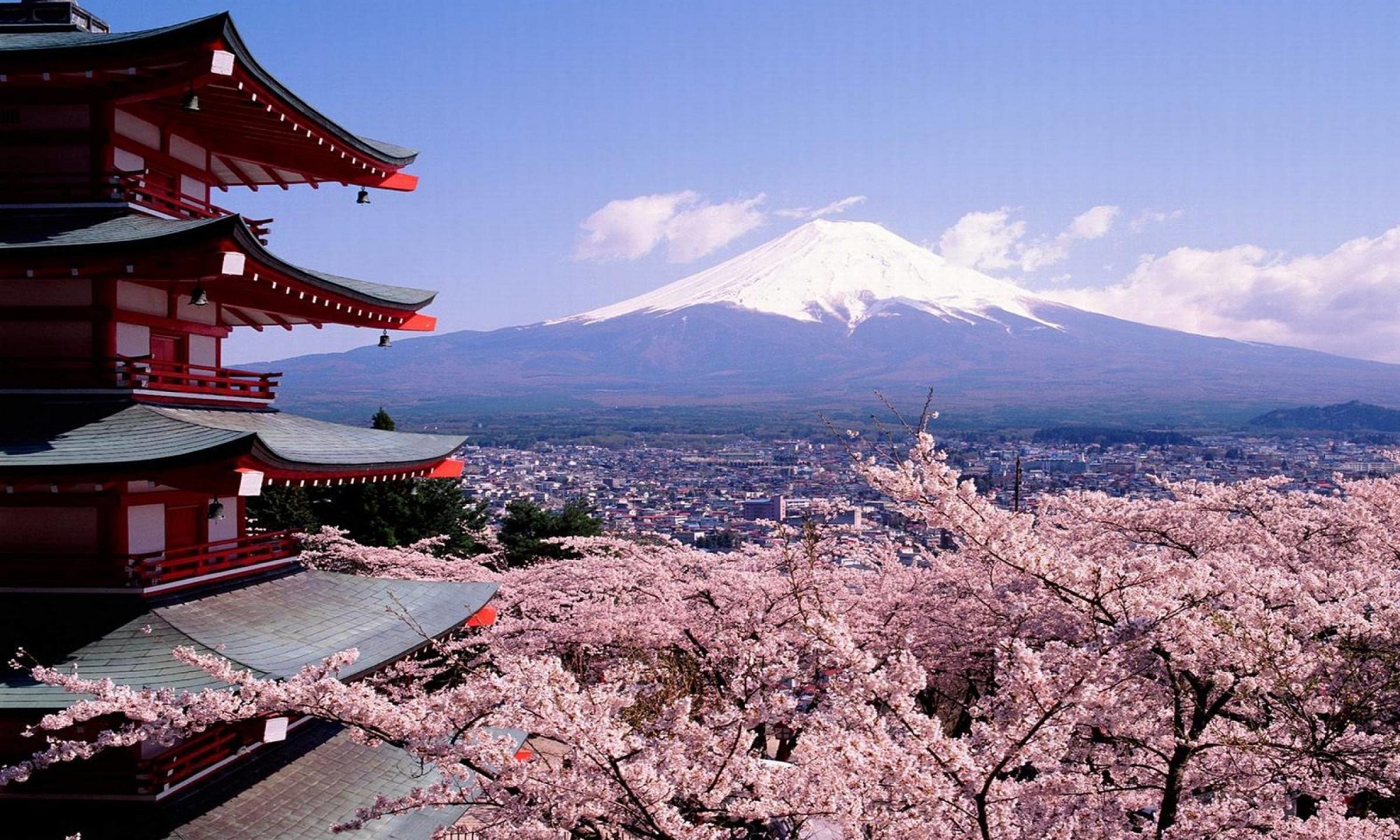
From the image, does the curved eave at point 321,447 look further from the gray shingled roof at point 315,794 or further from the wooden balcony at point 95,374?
the gray shingled roof at point 315,794

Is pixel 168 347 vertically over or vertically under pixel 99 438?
over

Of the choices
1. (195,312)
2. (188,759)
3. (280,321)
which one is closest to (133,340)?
(195,312)

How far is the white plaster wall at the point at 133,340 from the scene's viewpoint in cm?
624

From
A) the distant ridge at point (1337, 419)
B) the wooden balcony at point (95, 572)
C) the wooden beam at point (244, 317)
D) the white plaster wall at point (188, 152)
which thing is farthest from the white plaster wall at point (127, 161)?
the distant ridge at point (1337, 419)

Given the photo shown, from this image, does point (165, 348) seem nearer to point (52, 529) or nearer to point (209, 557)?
point (52, 529)

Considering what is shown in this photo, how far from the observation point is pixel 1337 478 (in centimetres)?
1188

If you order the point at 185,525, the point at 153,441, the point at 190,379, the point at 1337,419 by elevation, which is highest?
the point at 190,379

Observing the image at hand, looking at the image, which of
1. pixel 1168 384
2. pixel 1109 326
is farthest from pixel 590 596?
pixel 1109 326

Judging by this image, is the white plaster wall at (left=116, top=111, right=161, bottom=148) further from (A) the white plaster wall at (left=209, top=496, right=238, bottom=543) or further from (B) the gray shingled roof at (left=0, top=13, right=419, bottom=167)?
(A) the white plaster wall at (left=209, top=496, right=238, bottom=543)

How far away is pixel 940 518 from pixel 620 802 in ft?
6.93

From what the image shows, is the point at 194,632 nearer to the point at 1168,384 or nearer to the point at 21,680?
A: the point at 21,680

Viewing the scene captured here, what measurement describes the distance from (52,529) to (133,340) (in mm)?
1333

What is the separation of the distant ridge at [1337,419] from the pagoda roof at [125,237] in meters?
55.6

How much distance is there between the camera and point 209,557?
6477 mm
